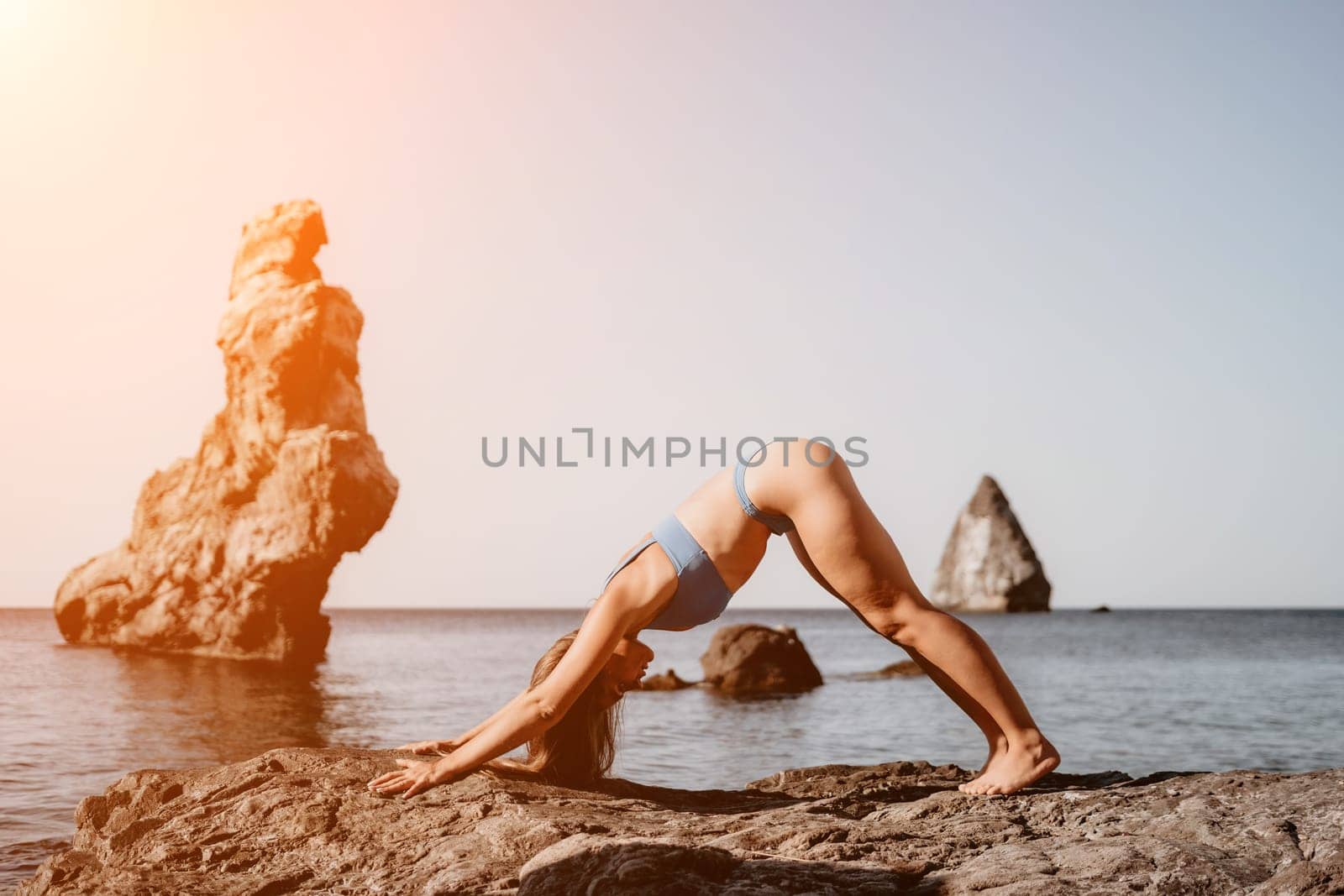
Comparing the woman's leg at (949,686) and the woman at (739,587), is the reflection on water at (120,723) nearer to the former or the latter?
the woman at (739,587)

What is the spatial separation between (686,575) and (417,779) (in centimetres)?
130

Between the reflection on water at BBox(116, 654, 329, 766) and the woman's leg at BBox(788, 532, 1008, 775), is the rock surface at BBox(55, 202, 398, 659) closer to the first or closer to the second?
the reflection on water at BBox(116, 654, 329, 766)

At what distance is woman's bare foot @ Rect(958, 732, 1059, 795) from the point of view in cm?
396

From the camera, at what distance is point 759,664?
896 inches

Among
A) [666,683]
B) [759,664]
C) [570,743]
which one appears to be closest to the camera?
[570,743]

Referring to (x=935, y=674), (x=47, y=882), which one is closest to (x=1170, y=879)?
(x=935, y=674)

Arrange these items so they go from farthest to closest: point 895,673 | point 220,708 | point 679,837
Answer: point 895,673 → point 220,708 → point 679,837

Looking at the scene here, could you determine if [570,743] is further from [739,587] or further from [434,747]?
[739,587]

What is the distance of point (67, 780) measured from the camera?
31.6ft

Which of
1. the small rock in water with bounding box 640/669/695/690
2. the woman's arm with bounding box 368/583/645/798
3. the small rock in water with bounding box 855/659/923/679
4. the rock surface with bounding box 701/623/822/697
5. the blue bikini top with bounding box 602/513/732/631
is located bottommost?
the small rock in water with bounding box 855/659/923/679

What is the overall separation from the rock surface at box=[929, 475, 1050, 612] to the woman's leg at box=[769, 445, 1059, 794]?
3668 inches

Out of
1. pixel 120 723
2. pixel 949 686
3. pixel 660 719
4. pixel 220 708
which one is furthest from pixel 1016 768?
pixel 220 708

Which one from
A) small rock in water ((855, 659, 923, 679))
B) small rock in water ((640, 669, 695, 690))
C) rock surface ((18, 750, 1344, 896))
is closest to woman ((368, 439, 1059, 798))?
rock surface ((18, 750, 1344, 896))

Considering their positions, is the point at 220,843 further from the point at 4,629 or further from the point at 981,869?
the point at 4,629
